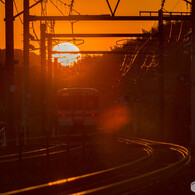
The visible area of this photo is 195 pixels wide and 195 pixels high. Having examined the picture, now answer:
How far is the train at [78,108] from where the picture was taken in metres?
31.5

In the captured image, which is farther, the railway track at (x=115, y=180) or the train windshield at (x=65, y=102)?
the train windshield at (x=65, y=102)

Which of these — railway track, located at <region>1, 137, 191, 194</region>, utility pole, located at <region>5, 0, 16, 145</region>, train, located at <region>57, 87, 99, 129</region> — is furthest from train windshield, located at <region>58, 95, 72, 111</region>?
railway track, located at <region>1, 137, 191, 194</region>

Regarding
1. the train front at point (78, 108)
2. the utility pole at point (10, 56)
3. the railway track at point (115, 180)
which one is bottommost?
the railway track at point (115, 180)

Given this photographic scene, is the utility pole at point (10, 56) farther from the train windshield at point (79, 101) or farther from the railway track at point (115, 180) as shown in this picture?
the train windshield at point (79, 101)

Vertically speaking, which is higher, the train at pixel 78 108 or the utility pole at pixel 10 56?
the utility pole at pixel 10 56

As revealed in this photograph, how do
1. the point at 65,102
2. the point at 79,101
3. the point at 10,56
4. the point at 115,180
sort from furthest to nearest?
1. the point at 65,102
2. the point at 79,101
3. the point at 10,56
4. the point at 115,180

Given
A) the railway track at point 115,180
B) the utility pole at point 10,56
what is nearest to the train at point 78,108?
the utility pole at point 10,56

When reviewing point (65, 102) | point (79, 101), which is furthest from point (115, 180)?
point (65, 102)

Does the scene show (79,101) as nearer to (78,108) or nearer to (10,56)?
(78,108)

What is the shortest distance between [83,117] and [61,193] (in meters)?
21.2

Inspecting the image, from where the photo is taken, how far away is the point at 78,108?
3155 cm

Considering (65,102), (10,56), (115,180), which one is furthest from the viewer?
(65,102)

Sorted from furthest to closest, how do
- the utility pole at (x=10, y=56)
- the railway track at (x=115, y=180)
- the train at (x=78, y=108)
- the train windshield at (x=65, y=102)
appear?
the train windshield at (x=65, y=102)
the train at (x=78, y=108)
the utility pole at (x=10, y=56)
the railway track at (x=115, y=180)

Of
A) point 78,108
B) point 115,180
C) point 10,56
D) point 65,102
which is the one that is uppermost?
point 10,56
